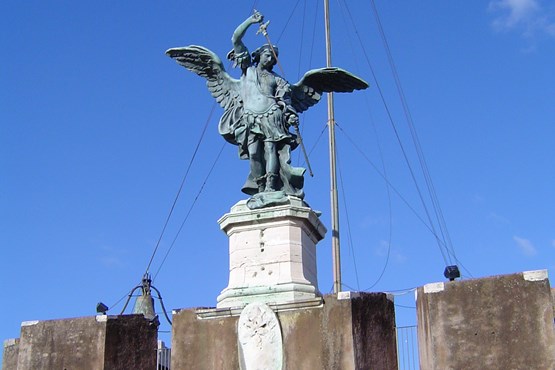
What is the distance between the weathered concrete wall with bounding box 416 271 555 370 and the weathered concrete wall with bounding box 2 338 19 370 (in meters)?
6.42

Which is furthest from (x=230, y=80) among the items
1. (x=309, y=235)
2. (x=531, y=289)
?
(x=531, y=289)

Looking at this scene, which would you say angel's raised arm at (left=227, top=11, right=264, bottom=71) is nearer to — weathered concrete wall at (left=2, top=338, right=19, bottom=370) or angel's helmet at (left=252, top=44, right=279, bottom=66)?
angel's helmet at (left=252, top=44, right=279, bottom=66)

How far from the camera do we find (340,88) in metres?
14.9

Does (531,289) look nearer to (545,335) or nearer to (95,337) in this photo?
(545,335)

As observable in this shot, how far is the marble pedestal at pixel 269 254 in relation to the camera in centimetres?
1310

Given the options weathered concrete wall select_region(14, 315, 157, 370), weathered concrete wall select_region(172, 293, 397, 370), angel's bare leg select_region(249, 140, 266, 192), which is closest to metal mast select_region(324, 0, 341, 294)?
angel's bare leg select_region(249, 140, 266, 192)

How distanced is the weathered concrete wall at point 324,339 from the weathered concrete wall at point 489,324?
60cm

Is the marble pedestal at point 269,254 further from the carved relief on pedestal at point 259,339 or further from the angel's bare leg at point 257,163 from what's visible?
the angel's bare leg at point 257,163

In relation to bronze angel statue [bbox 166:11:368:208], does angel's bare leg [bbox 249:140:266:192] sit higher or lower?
A: lower

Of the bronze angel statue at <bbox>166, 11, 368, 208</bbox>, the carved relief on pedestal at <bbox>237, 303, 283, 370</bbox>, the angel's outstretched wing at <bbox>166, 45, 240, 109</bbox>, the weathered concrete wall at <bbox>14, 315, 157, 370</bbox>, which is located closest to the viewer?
the carved relief on pedestal at <bbox>237, 303, 283, 370</bbox>

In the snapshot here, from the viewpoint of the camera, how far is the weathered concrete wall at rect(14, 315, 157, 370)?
13.5 metres

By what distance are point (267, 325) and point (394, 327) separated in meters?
1.76

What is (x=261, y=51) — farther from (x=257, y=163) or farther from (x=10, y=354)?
(x=10, y=354)

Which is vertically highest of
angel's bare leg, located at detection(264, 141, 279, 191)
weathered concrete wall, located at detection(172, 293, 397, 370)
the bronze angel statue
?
A: the bronze angel statue
